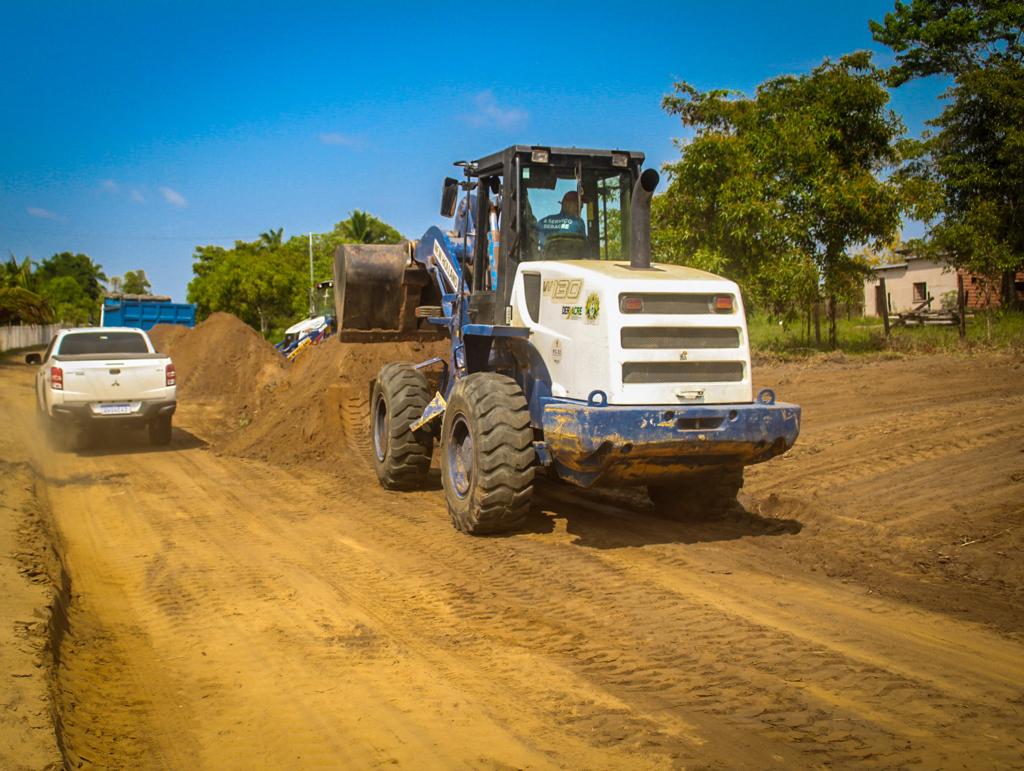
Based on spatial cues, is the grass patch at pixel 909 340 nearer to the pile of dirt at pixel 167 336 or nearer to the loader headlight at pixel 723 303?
the loader headlight at pixel 723 303

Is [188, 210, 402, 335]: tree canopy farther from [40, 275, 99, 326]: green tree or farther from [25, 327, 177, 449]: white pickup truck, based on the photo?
[25, 327, 177, 449]: white pickup truck

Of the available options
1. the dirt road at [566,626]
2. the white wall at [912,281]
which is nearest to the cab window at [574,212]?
the dirt road at [566,626]

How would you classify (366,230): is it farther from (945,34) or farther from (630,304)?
(630,304)

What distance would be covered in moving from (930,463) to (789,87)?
13.9 metres

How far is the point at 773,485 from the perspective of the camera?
1032 cm

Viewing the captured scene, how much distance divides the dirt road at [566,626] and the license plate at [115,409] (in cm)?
397

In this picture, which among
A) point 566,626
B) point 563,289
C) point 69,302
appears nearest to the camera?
point 566,626

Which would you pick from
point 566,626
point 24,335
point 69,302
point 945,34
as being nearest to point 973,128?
point 945,34

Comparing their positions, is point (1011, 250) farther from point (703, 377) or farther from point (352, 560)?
point (352, 560)

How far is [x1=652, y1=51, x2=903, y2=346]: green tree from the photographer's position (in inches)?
779

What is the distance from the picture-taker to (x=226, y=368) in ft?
80.5

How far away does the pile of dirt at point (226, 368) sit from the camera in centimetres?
2209

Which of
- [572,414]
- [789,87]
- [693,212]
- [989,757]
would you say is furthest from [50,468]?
[789,87]

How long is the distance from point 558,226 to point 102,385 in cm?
904
